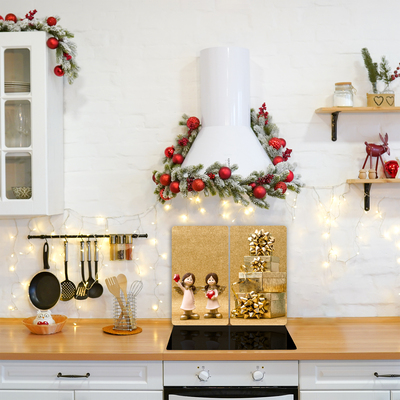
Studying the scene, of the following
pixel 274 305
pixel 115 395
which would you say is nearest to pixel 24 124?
pixel 115 395

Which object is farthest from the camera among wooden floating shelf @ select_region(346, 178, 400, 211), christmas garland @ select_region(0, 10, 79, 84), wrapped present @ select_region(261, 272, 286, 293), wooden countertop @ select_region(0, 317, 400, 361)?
wrapped present @ select_region(261, 272, 286, 293)

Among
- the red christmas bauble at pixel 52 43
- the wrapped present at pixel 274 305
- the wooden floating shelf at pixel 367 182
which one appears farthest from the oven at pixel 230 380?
the red christmas bauble at pixel 52 43

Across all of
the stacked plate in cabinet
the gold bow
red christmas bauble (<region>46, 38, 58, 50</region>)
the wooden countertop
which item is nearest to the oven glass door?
the wooden countertop

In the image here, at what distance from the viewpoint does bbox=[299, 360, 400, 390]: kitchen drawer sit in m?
1.92

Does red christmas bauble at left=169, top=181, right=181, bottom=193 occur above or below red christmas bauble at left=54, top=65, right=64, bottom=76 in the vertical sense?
below

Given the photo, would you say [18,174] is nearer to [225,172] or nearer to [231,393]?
[225,172]

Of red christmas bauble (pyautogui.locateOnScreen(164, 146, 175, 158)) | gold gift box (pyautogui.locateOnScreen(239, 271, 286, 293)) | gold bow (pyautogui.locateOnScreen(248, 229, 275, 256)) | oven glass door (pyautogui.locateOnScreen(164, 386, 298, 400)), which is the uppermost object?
red christmas bauble (pyautogui.locateOnScreen(164, 146, 175, 158))

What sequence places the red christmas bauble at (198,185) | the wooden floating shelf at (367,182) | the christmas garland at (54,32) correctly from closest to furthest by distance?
the red christmas bauble at (198,185) < the christmas garland at (54,32) < the wooden floating shelf at (367,182)

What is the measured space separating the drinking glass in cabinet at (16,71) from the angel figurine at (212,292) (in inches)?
50.4

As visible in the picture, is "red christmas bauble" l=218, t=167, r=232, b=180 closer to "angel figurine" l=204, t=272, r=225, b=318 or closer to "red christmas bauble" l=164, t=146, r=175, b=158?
"red christmas bauble" l=164, t=146, r=175, b=158

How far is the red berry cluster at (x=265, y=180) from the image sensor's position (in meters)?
2.05

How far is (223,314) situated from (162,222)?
1.89 feet

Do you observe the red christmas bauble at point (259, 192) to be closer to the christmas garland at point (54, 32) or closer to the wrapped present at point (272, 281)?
the wrapped present at point (272, 281)

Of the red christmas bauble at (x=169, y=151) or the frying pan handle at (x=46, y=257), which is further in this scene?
the frying pan handle at (x=46, y=257)
